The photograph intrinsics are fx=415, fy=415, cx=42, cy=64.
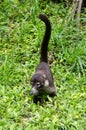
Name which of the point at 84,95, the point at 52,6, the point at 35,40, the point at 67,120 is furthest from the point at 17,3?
the point at 67,120

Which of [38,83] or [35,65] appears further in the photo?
[35,65]

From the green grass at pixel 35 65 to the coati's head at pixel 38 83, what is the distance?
0.78 ft

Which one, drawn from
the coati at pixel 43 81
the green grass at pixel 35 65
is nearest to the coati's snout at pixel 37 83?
the coati at pixel 43 81

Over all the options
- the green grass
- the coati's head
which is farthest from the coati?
the green grass

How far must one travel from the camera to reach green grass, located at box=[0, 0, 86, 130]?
5156 millimetres

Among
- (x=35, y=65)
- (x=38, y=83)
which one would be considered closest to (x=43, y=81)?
(x=38, y=83)

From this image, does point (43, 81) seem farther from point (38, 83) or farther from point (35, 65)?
point (35, 65)

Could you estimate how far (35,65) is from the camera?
643 cm

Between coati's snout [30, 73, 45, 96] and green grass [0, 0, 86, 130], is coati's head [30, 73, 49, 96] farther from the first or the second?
green grass [0, 0, 86, 130]

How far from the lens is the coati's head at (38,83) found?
523 centimetres

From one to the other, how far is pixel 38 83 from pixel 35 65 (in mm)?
1237

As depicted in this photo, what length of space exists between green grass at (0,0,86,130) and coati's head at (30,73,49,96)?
0.24 m

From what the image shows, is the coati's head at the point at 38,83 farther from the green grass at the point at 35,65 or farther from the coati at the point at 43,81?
the green grass at the point at 35,65

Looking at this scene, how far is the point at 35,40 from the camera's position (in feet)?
22.8
